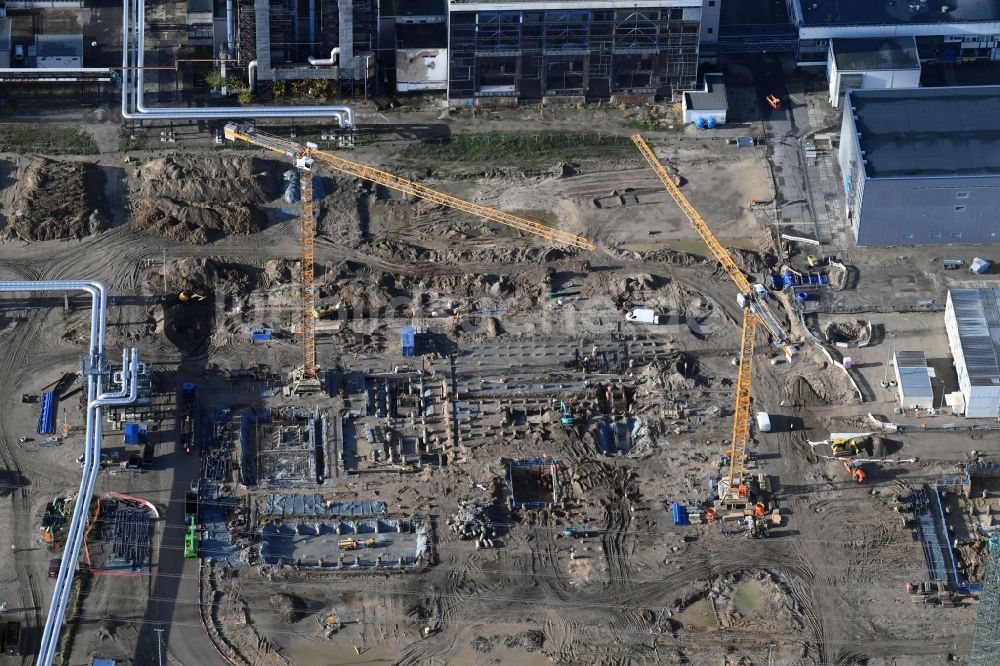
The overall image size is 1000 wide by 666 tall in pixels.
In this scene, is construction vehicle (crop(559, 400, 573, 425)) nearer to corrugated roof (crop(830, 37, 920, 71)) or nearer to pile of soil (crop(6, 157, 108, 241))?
pile of soil (crop(6, 157, 108, 241))

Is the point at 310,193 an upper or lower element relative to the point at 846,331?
upper

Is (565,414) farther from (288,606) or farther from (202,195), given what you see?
(202,195)

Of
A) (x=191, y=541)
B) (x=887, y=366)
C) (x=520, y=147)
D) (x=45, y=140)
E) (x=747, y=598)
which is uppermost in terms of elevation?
(x=45, y=140)

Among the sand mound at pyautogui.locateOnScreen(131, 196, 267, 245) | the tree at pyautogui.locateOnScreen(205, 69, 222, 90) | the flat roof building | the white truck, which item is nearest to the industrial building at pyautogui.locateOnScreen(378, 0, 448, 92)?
the tree at pyautogui.locateOnScreen(205, 69, 222, 90)

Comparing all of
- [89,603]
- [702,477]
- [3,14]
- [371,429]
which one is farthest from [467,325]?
[3,14]

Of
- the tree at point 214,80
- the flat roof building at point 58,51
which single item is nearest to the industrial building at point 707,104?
the tree at point 214,80

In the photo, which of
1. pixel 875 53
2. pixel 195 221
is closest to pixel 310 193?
pixel 195 221

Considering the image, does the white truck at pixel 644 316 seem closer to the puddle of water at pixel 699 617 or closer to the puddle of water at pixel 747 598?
the puddle of water at pixel 747 598
